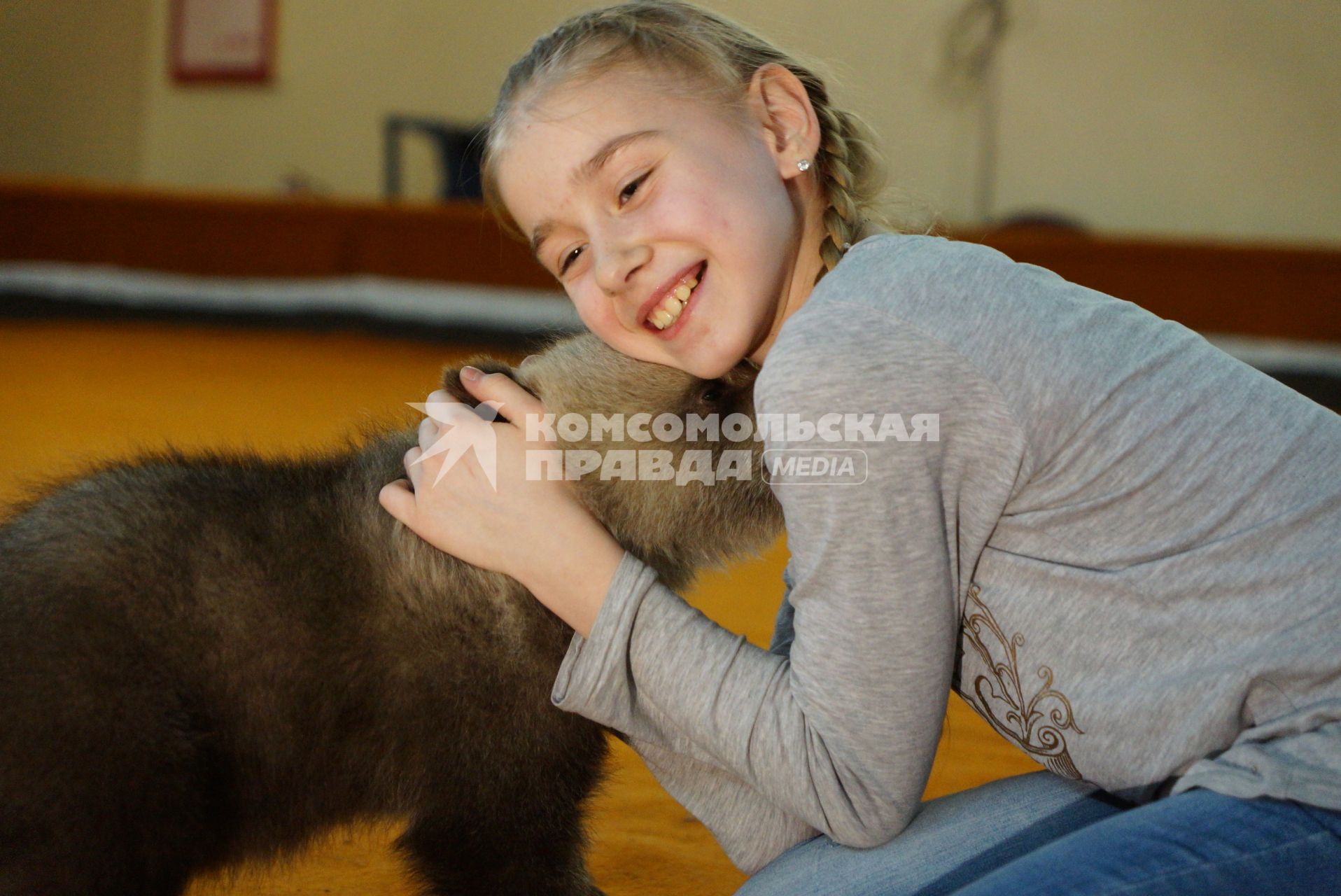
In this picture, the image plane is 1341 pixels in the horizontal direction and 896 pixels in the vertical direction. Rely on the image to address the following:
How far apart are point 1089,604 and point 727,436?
2.40 ft

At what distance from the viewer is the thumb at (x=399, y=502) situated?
1.83 meters

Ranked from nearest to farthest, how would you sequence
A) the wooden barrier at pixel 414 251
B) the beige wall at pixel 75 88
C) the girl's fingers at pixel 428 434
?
1. the girl's fingers at pixel 428 434
2. the wooden barrier at pixel 414 251
3. the beige wall at pixel 75 88

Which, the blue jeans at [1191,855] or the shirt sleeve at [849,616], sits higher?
the shirt sleeve at [849,616]

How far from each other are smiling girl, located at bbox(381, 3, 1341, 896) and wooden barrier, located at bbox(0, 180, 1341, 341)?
5.60 meters

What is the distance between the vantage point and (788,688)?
158 centimetres

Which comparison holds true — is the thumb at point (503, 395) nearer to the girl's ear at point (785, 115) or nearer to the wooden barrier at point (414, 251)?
the girl's ear at point (785, 115)

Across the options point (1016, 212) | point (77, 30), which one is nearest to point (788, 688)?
point (1016, 212)

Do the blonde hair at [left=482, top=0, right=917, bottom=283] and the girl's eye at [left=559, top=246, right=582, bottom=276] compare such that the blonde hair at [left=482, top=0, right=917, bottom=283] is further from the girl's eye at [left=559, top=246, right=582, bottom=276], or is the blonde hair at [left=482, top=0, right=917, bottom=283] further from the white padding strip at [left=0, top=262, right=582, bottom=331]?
the white padding strip at [left=0, top=262, right=582, bottom=331]

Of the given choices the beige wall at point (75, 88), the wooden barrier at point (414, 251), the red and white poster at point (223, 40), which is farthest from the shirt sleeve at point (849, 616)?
the beige wall at point (75, 88)

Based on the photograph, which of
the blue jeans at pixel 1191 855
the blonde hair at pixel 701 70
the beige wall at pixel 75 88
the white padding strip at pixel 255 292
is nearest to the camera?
the blue jeans at pixel 1191 855

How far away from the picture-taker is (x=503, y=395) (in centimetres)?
198

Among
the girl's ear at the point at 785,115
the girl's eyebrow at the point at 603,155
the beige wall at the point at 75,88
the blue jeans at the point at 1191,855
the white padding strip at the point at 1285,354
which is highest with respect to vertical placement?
the beige wall at the point at 75,88

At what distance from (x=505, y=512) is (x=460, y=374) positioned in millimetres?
334

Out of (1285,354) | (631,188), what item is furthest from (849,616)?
(1285,354)
